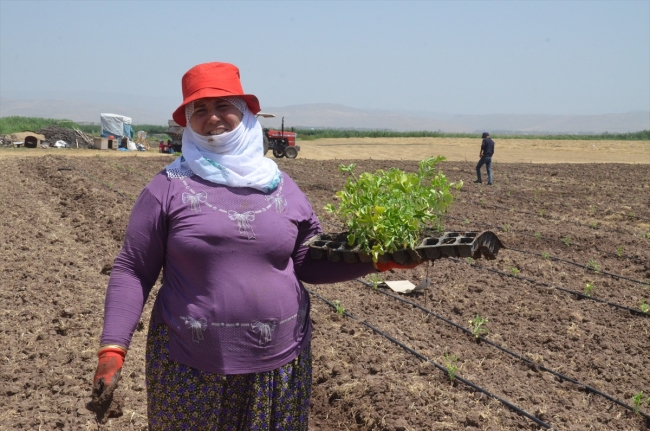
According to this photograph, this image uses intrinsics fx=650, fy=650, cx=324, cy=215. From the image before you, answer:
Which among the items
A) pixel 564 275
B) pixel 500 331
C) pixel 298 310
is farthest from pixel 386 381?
pixel 564 275

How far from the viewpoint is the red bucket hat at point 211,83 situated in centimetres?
200

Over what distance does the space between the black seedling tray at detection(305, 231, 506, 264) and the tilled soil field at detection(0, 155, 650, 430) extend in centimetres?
77

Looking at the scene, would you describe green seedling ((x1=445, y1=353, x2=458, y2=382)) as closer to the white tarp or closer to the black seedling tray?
the black seedling tray

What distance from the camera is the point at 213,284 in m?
1.92

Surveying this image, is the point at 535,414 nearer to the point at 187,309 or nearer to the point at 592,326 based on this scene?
the point at 592,326

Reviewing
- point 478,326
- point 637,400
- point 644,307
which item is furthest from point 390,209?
point 644,307

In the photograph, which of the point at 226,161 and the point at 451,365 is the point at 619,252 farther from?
the point at 226,161

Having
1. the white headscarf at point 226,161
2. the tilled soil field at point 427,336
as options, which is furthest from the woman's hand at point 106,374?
the white headscarf at point 226,161

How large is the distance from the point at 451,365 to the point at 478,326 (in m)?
0.75

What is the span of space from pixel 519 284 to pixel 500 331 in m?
1.48

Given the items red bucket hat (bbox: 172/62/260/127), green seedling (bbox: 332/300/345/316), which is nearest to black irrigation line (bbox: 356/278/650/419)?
green seedling (bbox: 332/300/345/316)

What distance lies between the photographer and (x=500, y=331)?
516 cm

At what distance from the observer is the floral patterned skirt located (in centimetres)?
195

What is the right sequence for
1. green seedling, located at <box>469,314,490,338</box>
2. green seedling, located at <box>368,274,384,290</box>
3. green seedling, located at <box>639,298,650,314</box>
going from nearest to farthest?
1. green seedling, located at <box>469,314,490,338</box>
2. green seedling, located at <box>639,298,650,314</box>
3. green seedling, located at <box>368,274,384,290</box>
